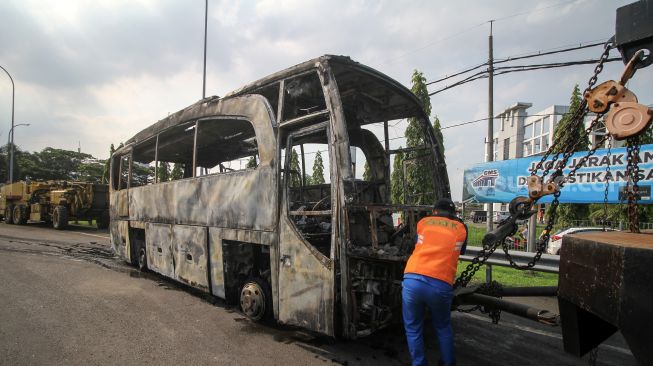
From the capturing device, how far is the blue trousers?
3156mm

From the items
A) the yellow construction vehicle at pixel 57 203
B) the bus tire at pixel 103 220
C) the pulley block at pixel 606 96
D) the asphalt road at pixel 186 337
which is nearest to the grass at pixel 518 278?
the asphalt road at pixel 186 337

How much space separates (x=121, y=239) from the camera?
868 centimetres

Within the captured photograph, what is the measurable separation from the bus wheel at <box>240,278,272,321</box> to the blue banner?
507cm

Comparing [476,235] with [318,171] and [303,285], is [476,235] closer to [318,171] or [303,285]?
[303,285]

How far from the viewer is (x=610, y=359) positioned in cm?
394

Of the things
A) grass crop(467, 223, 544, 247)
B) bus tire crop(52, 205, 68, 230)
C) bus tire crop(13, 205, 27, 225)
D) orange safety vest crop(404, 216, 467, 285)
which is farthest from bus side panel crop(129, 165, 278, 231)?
bus tire crop(13, 205, 27, 225)

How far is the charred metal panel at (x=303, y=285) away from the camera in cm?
365

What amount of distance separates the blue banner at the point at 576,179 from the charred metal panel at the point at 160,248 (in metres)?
6.64

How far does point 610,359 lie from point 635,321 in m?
3.11

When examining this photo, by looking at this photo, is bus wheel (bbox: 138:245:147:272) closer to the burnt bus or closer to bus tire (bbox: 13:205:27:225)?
the burnt bus

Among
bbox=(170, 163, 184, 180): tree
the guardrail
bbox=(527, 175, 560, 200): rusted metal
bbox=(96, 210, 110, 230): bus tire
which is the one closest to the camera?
bbox=(527, 175, 560, 200): rusted metal

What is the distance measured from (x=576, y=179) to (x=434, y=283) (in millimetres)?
7896

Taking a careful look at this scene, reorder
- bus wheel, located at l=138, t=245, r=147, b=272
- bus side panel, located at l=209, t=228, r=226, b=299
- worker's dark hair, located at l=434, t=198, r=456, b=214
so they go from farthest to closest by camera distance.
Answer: bus wheel, located at l=138, t=245, r=147, b=272, bus side panel, located at l=209, t=228, r=226, b=299, worker's dark hair, located at l=434, t=198, r=456, b=214

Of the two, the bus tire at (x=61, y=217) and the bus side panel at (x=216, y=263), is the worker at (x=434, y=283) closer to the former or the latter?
the bus side panel at (x=216, y=263)
